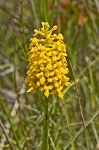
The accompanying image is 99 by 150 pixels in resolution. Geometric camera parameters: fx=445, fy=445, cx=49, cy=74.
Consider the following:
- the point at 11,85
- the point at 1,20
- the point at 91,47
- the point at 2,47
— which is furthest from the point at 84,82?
the point at 1,20

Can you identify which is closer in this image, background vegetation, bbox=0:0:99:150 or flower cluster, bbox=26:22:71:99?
flower cluster, bbox=26:22:71:99

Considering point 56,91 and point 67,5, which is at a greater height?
point 67,5

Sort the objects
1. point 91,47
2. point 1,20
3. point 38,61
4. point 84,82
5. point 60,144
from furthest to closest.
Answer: point 1,20
point 91,47
point 84,82
point 60,144
point 38,61

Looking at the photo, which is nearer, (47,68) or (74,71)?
(47,68)

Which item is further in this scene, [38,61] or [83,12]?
[83,12]

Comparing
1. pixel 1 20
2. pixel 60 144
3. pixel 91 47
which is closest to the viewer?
pixel 60 144

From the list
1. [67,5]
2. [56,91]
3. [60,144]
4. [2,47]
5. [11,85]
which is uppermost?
[67,5]

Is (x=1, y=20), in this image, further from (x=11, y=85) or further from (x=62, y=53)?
(x=62, y=53)

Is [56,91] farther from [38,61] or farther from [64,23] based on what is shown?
[64,23]

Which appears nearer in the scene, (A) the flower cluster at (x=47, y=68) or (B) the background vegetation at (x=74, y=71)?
(A) the flower cluster at (x=47, y=68)
